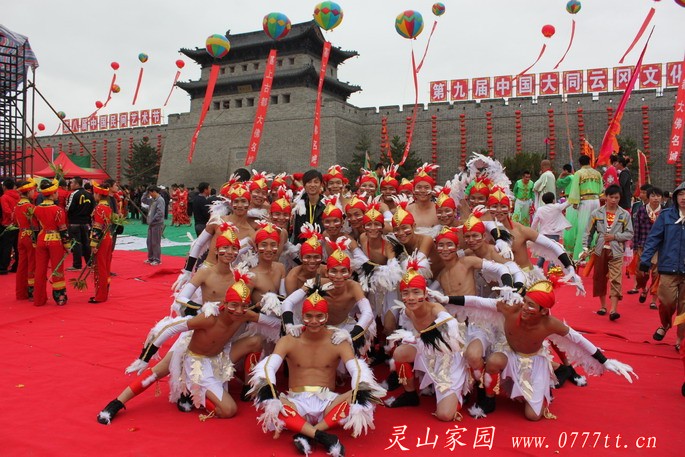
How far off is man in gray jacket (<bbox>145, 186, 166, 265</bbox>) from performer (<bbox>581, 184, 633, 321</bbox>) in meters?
7.71

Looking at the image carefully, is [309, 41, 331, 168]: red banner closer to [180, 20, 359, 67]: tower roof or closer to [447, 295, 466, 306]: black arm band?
[447, 295, 466, 306]: black arm band

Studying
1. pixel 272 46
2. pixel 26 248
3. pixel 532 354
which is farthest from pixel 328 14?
pixel 272 46

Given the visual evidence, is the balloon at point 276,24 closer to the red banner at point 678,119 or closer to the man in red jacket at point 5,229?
the man in red jacket at point 5,229

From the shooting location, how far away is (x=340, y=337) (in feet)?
11.4

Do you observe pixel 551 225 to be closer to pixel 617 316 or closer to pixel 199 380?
pixel 617 316

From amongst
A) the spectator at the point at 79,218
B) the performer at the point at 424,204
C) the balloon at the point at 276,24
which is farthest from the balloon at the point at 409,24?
the performer at the point at 424,204

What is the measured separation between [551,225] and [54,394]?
22.4 ft

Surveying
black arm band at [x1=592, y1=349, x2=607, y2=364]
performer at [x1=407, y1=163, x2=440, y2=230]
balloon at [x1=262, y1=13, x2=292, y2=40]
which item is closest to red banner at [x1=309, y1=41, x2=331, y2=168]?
balloon at [x1=262, y1=13, x2=292, y2=40]

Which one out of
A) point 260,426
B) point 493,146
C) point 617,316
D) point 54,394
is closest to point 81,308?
point 54,394

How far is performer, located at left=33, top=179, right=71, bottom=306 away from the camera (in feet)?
22.1

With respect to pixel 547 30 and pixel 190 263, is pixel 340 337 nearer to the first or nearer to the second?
pixel 190 263

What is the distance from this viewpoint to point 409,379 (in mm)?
3734

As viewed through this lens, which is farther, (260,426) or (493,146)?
(493,146)

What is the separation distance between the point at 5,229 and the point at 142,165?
28.4 metres
